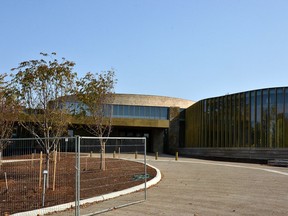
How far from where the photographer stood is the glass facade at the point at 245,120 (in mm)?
36156

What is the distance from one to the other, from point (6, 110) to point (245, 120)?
2752cm

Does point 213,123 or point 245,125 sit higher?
point 213,123

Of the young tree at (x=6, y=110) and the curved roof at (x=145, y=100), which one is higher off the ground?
the curved roof at (x=145, y=100)

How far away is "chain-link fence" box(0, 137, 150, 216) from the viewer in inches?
434

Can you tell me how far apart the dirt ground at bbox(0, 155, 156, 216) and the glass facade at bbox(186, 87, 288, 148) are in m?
24.5

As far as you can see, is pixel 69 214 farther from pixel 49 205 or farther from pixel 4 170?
pixel 4 170

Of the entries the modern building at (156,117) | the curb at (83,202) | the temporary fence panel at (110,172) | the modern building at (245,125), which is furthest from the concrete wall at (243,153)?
the temporary fence panel at (110,172)

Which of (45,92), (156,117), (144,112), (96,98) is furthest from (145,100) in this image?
(45,92)

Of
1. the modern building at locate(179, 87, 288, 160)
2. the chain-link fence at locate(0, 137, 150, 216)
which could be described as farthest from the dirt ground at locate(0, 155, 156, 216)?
the modern building at locate(179, 87, 288, 160)

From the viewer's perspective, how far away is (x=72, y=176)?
555 inches

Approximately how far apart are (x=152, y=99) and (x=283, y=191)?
49.0m

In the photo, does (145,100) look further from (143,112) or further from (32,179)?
(32,179)

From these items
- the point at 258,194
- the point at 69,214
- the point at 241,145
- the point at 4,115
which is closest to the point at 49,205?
the point at 69,214

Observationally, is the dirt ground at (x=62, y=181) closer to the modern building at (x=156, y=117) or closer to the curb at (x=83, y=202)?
the curb at (x=83, y=202)
